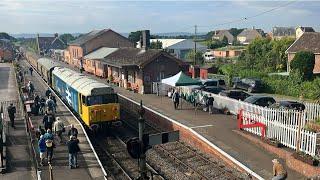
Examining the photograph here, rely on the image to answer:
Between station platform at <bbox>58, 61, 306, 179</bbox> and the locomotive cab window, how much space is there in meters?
4.06

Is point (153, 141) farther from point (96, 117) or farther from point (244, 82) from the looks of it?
point (244, 82)

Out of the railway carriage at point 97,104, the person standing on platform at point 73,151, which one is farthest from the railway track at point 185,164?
the person standing on platform at point 73,151

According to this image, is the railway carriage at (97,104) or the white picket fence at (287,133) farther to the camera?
the railway carriage at (97,104)

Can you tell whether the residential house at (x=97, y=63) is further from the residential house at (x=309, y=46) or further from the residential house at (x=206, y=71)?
the residential house at (x=309, y=46)

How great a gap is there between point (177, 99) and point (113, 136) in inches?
227

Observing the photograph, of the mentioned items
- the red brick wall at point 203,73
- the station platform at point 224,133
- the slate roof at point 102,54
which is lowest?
the station platform at point 224,133

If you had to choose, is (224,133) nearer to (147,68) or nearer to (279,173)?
(279,173)

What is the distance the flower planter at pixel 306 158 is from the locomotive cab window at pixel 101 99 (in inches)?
423

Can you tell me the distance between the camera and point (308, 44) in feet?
151

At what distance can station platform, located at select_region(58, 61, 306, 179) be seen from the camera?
51.3 ft

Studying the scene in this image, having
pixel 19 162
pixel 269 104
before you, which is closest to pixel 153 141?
pixel 19 162

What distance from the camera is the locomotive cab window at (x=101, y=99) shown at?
855 inches

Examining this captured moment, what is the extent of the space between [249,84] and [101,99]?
18.9 m

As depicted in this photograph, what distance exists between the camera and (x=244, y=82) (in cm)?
→ 3769
